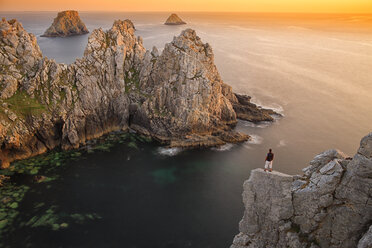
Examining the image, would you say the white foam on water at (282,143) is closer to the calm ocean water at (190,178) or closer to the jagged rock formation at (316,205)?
the calm ocean water at (190,178)

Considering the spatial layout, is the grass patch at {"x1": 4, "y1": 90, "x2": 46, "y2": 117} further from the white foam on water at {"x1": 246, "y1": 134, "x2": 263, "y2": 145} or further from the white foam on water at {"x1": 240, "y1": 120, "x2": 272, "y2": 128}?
the white foam on water at {"x1": 240, "y1": 120, "x2": 272, "y2": 128}

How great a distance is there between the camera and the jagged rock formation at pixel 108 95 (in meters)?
53.1

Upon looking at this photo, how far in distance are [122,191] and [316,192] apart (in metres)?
33.9

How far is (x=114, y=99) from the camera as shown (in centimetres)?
6344

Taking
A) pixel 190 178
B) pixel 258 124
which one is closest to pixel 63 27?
pixel 258 124

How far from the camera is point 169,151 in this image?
56.5 metres

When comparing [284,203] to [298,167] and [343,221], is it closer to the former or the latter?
[343,221]

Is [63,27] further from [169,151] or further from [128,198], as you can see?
[128,198]

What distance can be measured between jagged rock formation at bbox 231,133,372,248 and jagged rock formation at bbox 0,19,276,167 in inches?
1425

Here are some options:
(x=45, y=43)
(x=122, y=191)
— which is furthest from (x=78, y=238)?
(x=45, y=43)

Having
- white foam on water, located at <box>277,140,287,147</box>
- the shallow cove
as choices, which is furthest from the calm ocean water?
white foam on water, located at <box>277,140,287,147</box>

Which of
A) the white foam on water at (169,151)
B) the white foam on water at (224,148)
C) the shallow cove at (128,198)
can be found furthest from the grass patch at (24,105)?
the white foam on water at (224,148)

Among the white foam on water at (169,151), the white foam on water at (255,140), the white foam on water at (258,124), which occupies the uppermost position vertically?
the white foam on water at (258,124)

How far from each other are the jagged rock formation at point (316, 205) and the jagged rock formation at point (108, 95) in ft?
119
